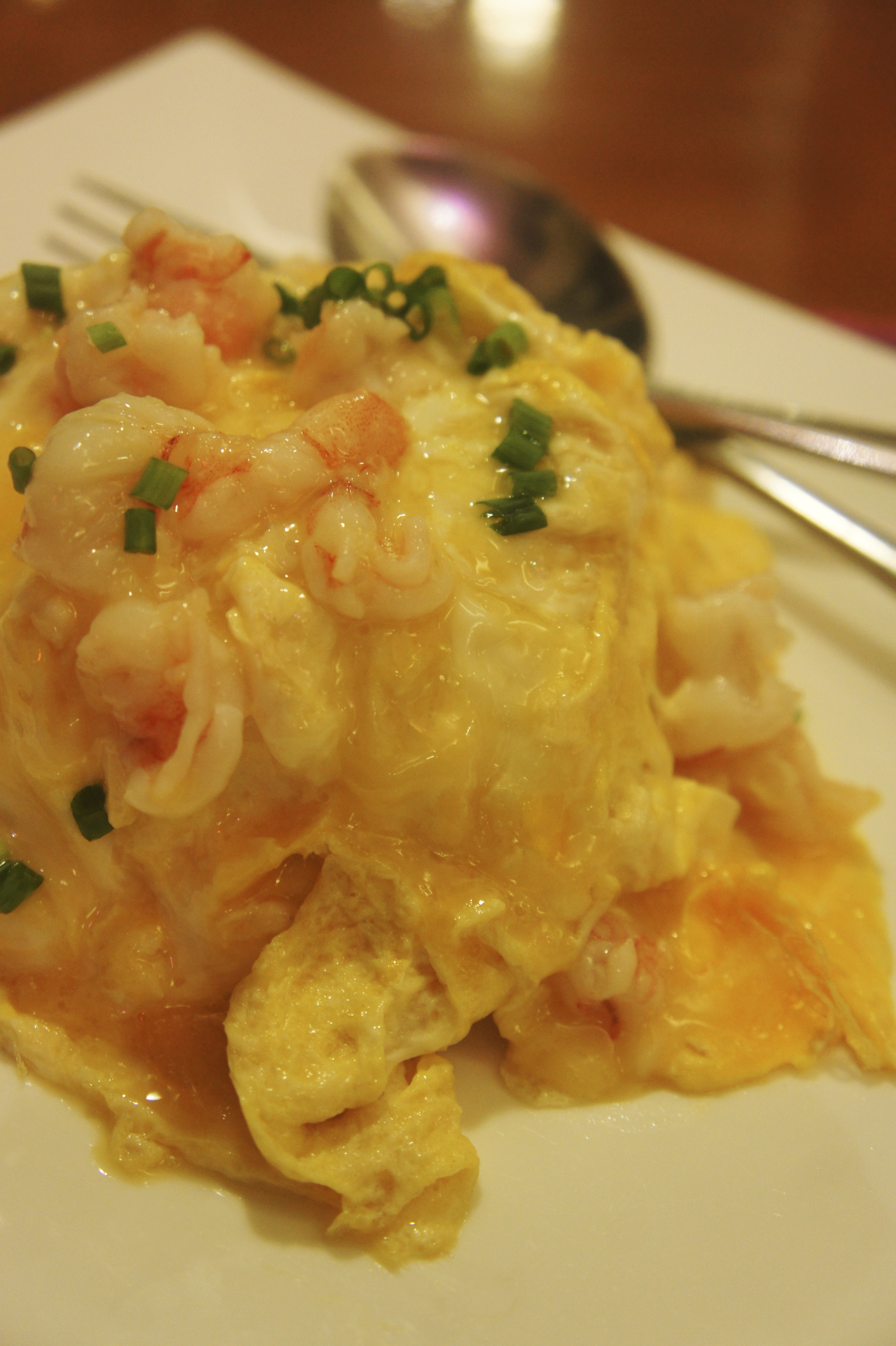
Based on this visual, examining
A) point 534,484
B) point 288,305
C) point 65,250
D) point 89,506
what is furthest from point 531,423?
point 65,250

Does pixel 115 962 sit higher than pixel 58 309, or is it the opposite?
pixel 58 309

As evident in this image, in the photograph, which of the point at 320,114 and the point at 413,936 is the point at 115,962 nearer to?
the point at 413,936

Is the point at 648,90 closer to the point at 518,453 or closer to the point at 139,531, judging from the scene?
the point at 518,453

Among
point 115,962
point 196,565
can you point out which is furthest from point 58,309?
point 115,962

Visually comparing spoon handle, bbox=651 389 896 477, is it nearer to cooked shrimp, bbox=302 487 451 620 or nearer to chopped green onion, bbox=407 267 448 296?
chopped green onion, bbox=407 267 448 296

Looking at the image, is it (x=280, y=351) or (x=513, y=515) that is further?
(x=280, y=351)

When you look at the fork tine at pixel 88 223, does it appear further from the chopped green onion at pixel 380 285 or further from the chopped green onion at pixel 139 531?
the chopped green onion at pixel 139 531
